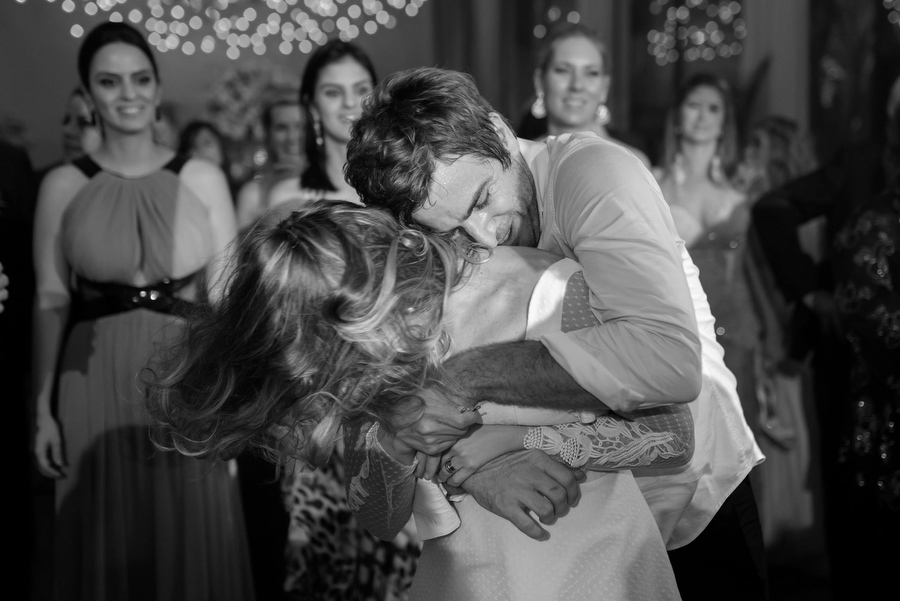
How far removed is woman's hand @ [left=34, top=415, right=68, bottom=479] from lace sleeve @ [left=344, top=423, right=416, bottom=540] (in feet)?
5.72

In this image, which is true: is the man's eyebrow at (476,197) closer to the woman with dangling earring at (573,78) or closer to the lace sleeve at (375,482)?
the lace sleeve at (375,482)

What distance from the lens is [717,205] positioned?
12.0ft

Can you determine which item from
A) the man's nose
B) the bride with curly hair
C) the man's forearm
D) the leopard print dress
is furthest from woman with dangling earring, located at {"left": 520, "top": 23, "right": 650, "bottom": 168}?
the man's forearm

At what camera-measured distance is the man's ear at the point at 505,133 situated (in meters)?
1.49

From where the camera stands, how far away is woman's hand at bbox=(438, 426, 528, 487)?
1294 mm

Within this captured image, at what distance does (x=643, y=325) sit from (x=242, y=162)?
121 inches

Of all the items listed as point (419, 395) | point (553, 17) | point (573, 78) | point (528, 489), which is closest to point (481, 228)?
point (419, 395)

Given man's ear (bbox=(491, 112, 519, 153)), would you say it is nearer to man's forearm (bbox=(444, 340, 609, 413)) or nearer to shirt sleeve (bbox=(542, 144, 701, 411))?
shirt sleeve (bbox=(542, 144, 701, 411))

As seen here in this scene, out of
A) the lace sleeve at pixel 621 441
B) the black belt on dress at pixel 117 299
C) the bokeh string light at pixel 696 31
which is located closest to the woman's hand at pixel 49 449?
the black belt on dress at pixel 117 299

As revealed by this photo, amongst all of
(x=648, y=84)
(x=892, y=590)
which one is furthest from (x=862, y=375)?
(x=648, y=84)

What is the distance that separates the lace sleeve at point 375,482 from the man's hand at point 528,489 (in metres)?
0.10

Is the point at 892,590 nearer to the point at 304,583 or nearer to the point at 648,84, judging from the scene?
the point at 304,583

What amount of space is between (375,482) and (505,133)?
2.13ft

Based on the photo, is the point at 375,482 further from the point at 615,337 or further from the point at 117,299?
the point at 117,299
